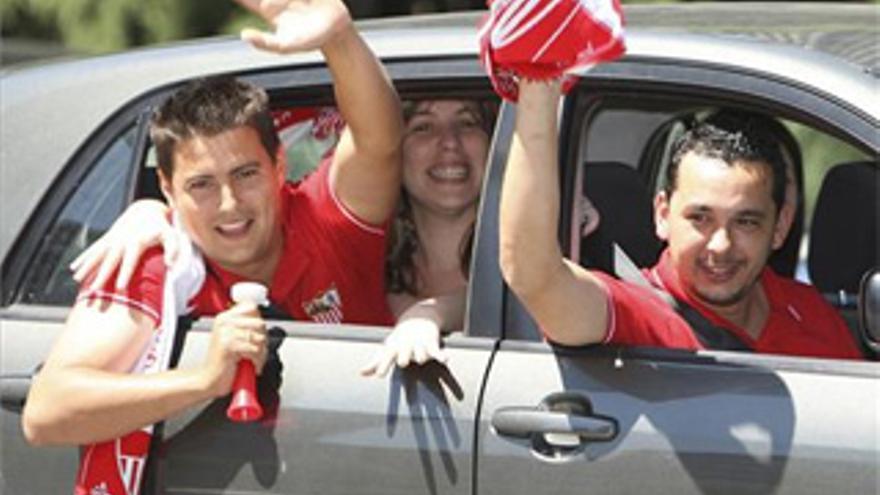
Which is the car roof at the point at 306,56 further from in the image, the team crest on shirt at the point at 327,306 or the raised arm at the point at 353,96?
the team crest on shirt at the point at 327,306

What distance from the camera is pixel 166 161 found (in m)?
4.09

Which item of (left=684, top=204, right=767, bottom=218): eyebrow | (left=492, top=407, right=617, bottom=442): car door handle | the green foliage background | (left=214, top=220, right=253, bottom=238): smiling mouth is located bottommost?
(left=492, top=407, right=617, bottom=442): car door handle

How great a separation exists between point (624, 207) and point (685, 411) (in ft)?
3.10

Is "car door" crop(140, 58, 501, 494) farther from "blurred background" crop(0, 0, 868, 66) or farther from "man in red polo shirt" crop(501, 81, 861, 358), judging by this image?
"blurred background" crop(0, 0, 868, 66)

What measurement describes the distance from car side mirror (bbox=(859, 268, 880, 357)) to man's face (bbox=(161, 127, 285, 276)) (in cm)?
124

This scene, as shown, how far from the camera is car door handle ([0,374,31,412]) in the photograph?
13.3 feet

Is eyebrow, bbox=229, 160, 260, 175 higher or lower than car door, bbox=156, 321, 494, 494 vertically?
higher

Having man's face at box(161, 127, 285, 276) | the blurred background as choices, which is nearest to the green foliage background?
the blurred background

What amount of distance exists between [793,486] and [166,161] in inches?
56.2

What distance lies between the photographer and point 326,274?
413cm

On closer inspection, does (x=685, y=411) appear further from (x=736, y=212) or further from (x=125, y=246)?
(x=125, y=246)

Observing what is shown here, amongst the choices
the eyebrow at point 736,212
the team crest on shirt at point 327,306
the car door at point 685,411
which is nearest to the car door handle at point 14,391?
the team crest on shirt at point 327,306

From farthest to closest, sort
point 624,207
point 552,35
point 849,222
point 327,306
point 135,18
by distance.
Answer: point 135,18 → point 849,222 → point 624,207 → point 327,306 → point 552,35

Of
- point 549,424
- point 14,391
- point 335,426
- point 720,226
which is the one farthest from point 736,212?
point 14,391
